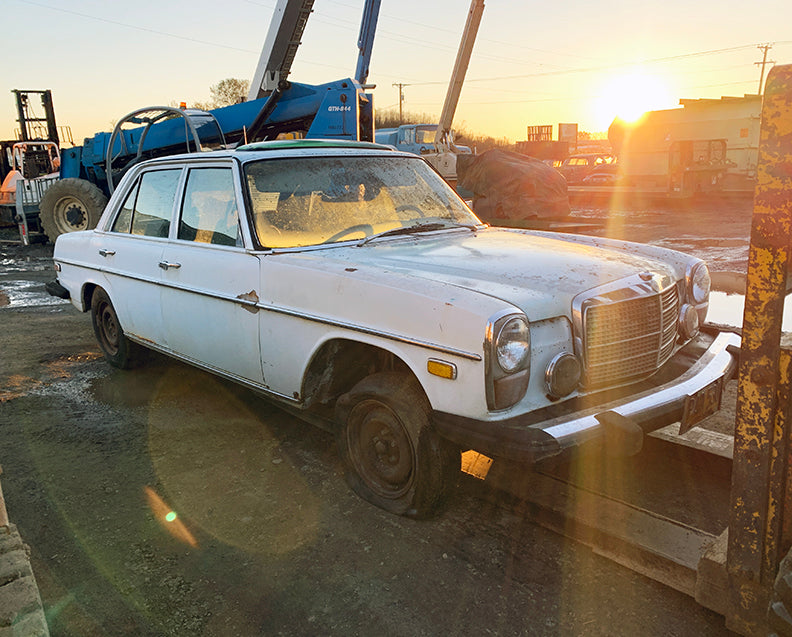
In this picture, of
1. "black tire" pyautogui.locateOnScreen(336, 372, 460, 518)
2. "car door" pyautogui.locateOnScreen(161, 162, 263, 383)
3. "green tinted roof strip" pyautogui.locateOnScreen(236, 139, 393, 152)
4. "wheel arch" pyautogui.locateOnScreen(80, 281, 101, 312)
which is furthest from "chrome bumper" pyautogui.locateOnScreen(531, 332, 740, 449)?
"wheel arch" pyautogui.locateOnScreen(80, 281, 101, 312)

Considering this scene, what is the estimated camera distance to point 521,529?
296 centimetres

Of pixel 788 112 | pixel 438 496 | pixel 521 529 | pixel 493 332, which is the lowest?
pixel 521 529

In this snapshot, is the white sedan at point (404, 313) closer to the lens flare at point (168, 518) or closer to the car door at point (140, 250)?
the car door at point (140, 250)

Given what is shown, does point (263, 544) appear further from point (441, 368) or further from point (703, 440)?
point (703, 440)

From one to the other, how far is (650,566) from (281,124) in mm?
9980

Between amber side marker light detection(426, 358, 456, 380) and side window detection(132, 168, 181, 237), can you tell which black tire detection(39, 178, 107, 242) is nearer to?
side window detection(132, 168, 181, 237)

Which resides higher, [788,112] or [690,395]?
[788,112]

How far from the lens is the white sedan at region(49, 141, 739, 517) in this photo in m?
2.60

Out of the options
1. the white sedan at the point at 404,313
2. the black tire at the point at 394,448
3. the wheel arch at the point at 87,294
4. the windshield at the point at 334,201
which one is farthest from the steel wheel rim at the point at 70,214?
the black tire at the point at 394,448

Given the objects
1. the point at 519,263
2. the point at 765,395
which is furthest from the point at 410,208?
the point at 765,395

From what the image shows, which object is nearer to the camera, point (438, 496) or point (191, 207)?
point (438, 496)

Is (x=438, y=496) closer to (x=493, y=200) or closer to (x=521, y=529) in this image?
(x=521, y=529)

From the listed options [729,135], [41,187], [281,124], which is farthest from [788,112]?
[729,135]

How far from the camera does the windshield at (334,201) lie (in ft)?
11.9
